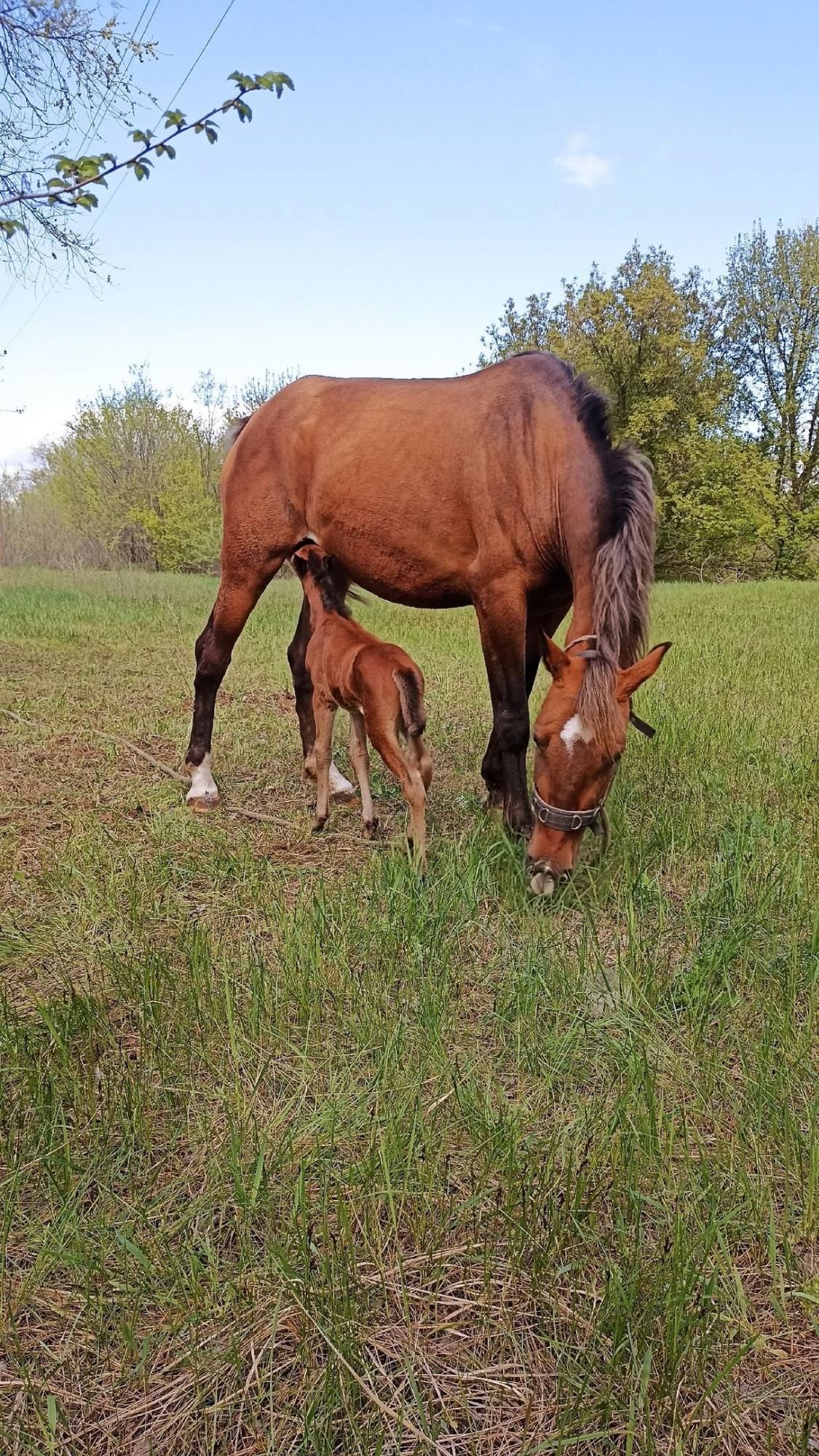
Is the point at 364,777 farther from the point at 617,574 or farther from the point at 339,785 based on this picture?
the point at 617,574

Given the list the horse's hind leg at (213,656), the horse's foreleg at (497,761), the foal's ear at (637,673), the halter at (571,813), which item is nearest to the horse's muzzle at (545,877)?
the halter at (571,813)

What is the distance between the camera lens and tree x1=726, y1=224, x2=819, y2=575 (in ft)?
102

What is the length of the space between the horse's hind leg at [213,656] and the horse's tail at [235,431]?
921mm

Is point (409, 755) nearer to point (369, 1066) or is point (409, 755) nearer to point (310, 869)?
point (310, 869)

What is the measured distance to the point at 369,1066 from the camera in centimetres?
226

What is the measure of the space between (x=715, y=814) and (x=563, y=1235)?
2.87 meters

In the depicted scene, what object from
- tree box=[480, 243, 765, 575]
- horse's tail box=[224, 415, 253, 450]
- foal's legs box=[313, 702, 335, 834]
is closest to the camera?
foal's legs box=[313, 702, 335, 834]

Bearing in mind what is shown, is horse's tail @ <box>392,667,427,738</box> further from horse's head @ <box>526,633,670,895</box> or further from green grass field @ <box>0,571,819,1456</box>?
horse's head @ <box>526,633,670,895</box>

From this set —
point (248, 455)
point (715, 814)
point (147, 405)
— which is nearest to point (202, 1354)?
point (715, 814)

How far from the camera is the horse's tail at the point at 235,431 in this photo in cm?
530

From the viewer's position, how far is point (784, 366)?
32000 mm

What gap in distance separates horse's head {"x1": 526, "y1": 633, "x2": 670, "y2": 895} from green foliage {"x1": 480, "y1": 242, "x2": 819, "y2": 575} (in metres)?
28.9

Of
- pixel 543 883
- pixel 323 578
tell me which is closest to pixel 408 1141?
pixel 543 883

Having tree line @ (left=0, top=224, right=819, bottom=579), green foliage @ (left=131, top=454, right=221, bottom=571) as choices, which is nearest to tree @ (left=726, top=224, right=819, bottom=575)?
tree line @ (left=0, top=224, right=819, bottom=579)
